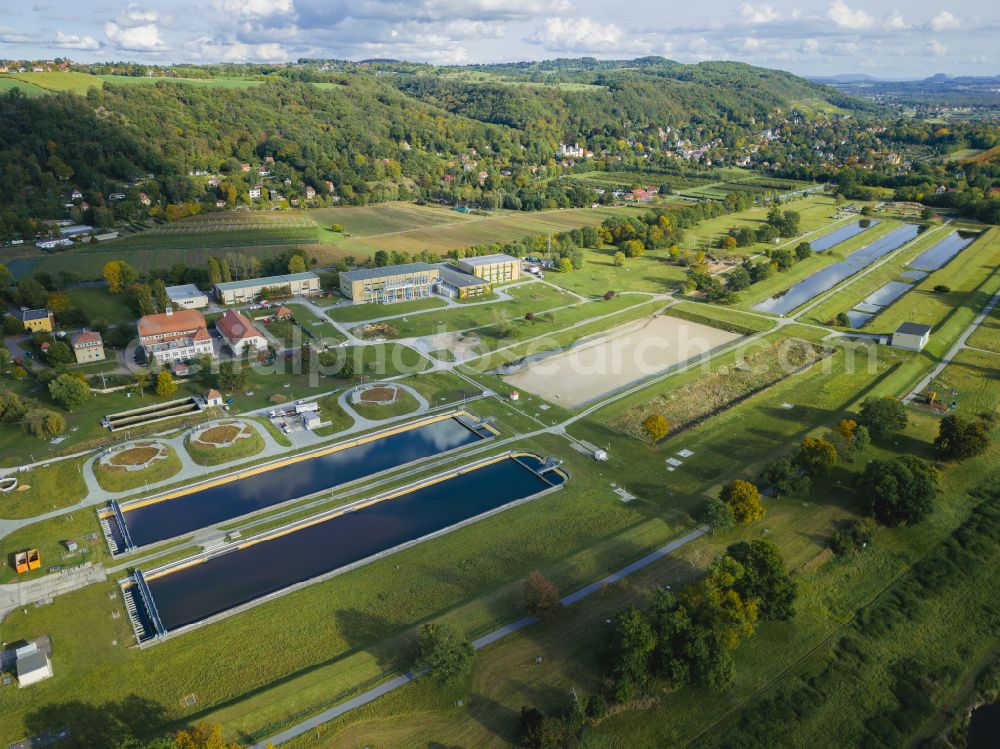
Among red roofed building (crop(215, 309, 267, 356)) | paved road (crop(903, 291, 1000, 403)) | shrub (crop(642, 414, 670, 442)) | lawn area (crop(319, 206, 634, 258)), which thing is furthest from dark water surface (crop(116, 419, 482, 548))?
lawn area (crop(319, 206, 634, 258))

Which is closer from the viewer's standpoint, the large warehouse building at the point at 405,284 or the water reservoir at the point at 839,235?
the large warehouse building at the point at 405,284

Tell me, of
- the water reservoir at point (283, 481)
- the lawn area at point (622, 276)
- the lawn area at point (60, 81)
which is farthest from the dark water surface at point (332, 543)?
the lawn area at point (60, 81)

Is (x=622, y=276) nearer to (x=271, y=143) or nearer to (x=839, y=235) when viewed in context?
(x=839, y=235)

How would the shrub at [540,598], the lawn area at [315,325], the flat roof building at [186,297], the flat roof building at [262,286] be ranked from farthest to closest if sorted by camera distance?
the flat roof building at [262,286] → the flat roof building at [186,297] → the lawn area at [315,325] → the shrub at [540,598]

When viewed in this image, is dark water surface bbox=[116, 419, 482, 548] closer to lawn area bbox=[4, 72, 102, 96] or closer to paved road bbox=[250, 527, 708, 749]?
paved road bbox=[250, 527, 708, 749]

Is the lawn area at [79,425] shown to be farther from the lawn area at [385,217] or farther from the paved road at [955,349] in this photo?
the paved road at [955,349]

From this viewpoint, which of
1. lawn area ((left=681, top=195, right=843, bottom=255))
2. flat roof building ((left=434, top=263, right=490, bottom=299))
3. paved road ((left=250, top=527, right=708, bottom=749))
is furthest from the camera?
lawn area ((left=681, top=195, right=843, bottom=255))

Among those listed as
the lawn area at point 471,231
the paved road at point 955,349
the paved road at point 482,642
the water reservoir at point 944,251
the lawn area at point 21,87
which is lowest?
the paved road at point 482,642

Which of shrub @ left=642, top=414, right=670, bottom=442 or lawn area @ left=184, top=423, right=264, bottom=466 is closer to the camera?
lawn area @ left=184, top=423, right=264, bottom=466

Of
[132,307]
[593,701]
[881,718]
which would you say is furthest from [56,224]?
[881,718]
